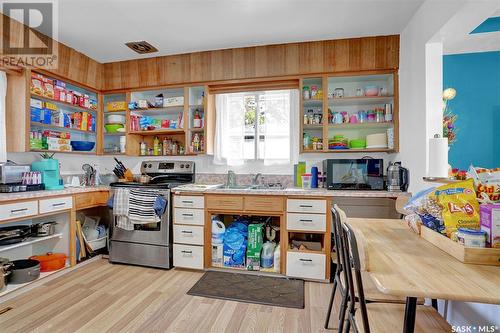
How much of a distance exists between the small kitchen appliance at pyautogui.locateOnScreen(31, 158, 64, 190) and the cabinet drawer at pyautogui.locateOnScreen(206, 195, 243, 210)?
5.35 ft

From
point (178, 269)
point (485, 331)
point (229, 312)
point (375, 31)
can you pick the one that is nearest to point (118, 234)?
point (178, 269)

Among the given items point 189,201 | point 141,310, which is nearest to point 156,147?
point 189,201

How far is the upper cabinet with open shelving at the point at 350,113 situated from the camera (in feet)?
9.10

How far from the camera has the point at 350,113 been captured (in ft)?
9.87

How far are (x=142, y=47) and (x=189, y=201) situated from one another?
1.94 m

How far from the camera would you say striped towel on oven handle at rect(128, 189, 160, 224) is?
2686mm

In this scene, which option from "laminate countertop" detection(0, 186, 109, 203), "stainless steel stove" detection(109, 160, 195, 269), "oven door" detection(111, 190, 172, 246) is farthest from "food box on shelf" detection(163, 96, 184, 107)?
"laminate countertop" detection(0, 186, 109, 203)

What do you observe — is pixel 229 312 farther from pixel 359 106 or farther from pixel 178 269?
pixel 359 106

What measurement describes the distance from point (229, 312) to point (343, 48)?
2859mm

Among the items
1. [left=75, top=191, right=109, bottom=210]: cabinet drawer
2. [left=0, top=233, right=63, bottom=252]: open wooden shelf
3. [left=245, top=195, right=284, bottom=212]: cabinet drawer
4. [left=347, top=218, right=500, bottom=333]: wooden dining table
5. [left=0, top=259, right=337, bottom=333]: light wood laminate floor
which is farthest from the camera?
[left=75, top=191, right=109, bottom=210]: cabinet drawer

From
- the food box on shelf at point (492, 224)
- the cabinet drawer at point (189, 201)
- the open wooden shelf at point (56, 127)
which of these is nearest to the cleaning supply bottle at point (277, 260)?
the cabinet drawer at point (189, 201)

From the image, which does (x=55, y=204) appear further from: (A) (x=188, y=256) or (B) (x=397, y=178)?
(B) (x=397, y=178)

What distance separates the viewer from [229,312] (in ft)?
6.43
